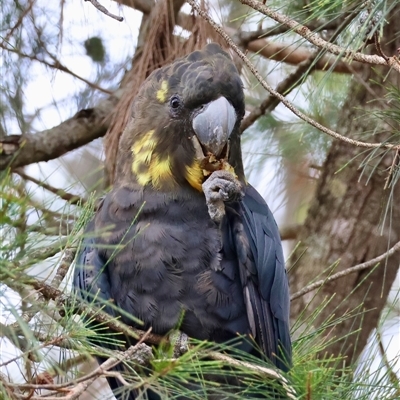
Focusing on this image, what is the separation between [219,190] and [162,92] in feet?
1.27

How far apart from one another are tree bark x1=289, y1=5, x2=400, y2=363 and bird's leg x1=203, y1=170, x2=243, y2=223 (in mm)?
1132

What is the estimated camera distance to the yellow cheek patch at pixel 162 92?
2.04 meters

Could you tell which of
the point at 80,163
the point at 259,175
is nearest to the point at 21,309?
the point at 80,163

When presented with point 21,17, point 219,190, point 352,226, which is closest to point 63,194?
point 219,190

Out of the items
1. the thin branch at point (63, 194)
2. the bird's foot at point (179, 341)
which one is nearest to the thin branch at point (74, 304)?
the thin branch at point (63, 194)

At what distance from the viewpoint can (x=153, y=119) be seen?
207 centimetres

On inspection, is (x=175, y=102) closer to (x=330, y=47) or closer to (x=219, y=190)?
(x=219, y=190)

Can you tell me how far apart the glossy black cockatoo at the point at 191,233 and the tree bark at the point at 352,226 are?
0.95 m

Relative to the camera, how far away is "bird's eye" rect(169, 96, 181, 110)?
6.50 feet

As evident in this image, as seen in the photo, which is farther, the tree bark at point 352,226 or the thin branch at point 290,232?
the thin branch at point 290,232

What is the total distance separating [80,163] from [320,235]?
1.39 meters

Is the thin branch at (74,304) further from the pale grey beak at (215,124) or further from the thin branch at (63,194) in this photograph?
the pale grey beak at (215,124)

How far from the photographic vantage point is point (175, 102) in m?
1.99

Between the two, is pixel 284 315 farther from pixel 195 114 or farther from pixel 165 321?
pixel 195 114
